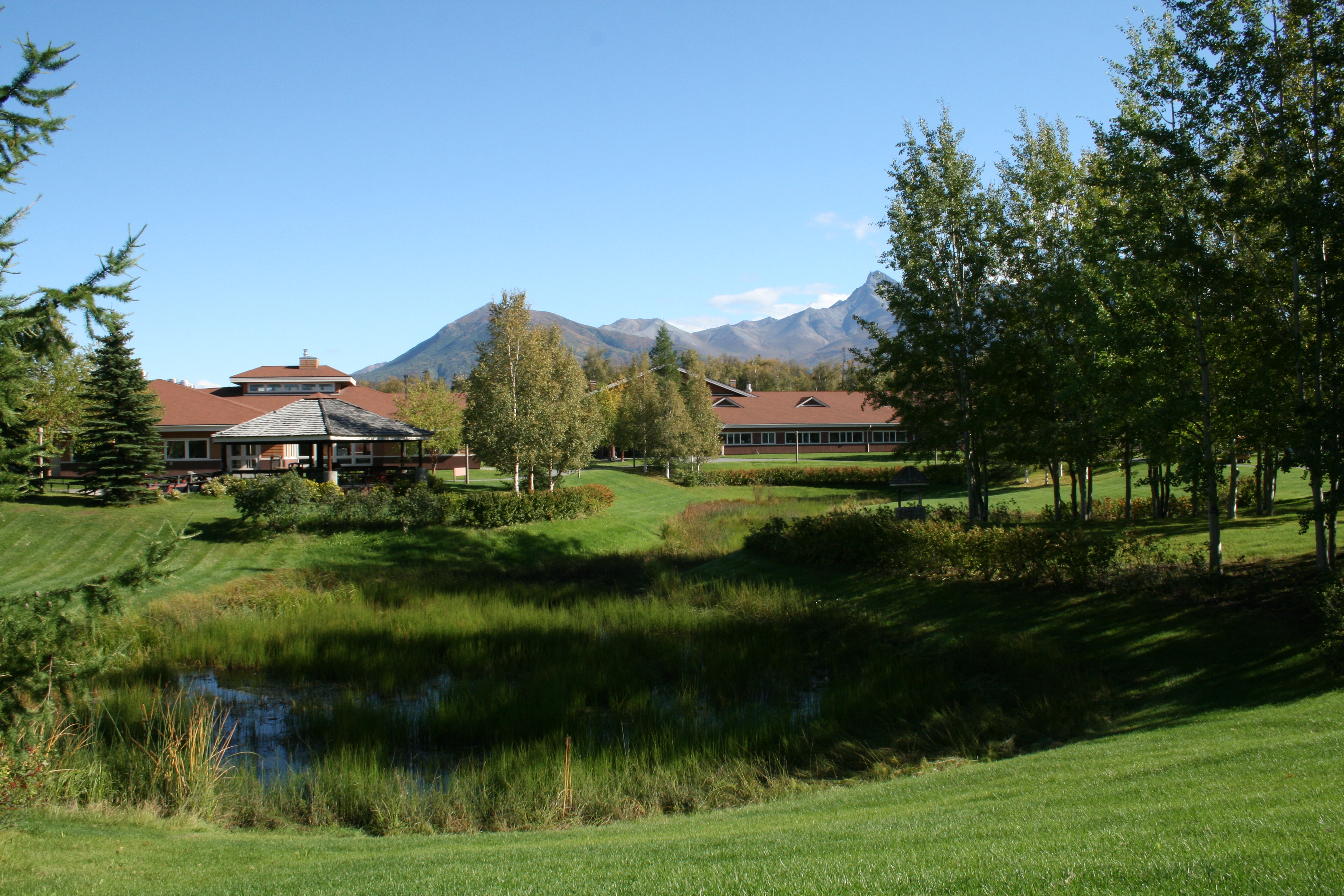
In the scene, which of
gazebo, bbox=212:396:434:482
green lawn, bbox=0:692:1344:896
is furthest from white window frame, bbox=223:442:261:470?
green lawn, bbox=0:692:1344:896

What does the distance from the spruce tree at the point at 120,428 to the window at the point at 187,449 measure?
10647 millimetres

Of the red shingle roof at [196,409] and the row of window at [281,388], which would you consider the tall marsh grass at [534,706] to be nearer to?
the red shingle roof at [196,409]

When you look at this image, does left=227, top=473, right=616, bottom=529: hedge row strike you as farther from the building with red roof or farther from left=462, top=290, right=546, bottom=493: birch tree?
the building with red roof

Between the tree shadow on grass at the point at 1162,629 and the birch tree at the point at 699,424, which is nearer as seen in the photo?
the tree shadow on grass at the point at 1162,629

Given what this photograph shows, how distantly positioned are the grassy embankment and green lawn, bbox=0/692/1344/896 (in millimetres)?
32

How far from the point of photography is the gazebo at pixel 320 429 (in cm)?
3148

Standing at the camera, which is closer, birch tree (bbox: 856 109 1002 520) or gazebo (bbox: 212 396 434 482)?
birch tree (bbox: 856 109 1002 520)

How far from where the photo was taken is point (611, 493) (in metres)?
35.3

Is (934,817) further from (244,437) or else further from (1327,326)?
(244,437)

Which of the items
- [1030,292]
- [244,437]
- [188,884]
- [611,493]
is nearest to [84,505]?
[244,437]

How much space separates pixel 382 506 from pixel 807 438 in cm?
4921

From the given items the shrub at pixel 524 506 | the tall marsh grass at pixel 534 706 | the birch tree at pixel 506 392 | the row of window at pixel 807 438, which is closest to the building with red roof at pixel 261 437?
the birch tree at pixel 506 392

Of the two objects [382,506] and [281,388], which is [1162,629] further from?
A: [281,388]

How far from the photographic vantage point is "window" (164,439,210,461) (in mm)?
42000
